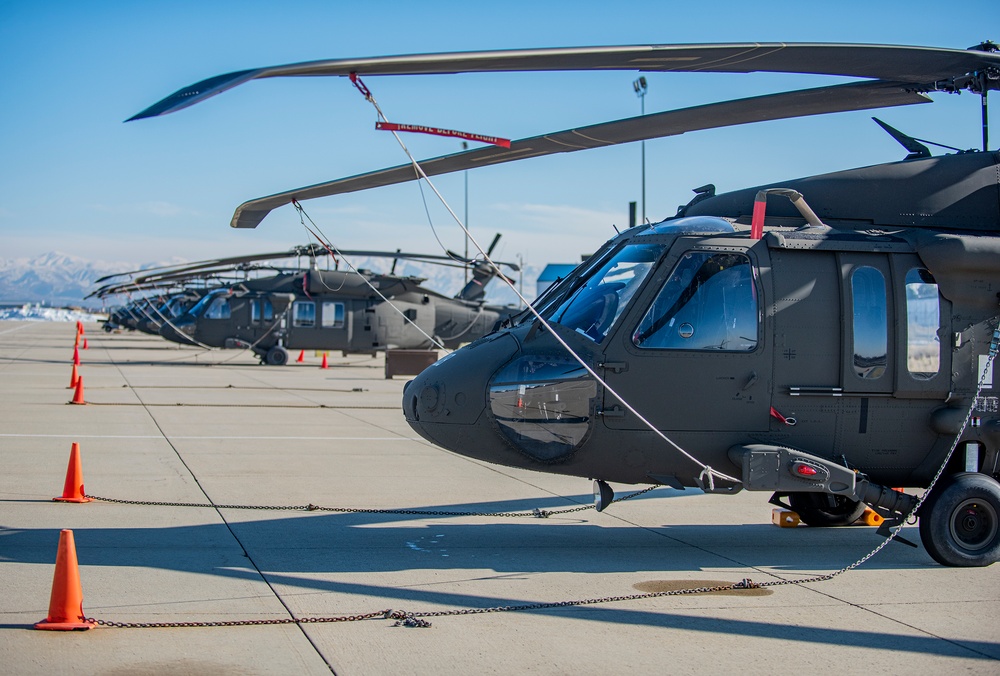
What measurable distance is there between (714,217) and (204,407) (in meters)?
12.4

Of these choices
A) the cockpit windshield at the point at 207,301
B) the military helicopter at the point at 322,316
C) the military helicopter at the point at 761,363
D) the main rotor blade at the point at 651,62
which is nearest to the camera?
the main rotor blade at the point at 651,62

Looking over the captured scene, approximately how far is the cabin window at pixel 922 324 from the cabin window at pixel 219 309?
87.7ft

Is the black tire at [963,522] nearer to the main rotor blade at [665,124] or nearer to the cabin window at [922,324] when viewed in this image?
the cabin window at [922,324]

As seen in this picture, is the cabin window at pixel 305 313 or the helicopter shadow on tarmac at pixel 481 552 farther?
the cabin window at pixel 305 313

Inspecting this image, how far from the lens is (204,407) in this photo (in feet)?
57.6

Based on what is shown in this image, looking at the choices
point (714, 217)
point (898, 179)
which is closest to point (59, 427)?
point (714, 217)

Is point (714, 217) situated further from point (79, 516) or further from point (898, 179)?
point (79, 516)

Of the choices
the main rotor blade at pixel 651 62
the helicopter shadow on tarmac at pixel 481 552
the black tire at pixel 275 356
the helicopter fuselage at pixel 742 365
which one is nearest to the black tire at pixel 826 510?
the helicopter shadow on tarmac at pixel 481 552

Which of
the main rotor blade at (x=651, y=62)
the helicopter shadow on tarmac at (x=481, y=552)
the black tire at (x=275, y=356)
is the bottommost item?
the helicopter shadow on tarmac at (x=481, y=552)

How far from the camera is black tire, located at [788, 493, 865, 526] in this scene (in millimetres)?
8516

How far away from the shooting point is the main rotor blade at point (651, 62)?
15.8ft

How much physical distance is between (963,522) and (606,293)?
10.2 feet

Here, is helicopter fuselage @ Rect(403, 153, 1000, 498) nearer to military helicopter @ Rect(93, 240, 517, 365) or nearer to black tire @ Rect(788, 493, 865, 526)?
black tire @ Rect(788, 493, 865, 526)

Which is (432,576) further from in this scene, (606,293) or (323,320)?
(323,320)
